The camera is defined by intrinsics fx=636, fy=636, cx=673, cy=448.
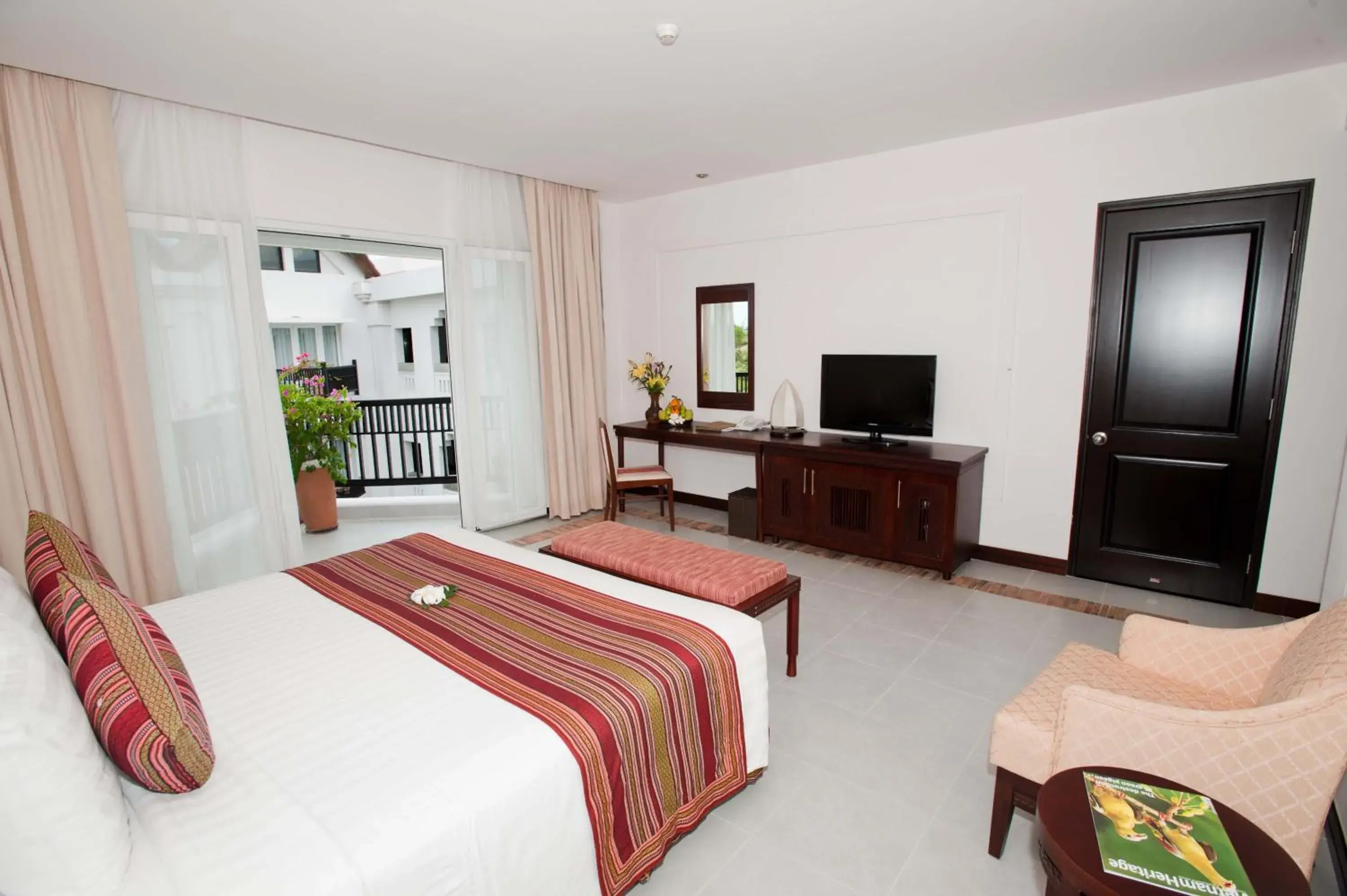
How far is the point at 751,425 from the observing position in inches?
200

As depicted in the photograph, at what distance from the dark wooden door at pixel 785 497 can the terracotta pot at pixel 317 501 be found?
3.57 m

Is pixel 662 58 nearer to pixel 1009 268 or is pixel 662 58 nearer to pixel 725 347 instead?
pixel 1009 268

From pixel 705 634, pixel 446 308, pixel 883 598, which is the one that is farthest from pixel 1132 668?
pixel 446 308

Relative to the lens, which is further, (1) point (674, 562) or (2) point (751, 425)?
(2) point (751, 425)

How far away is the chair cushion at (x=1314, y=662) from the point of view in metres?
1.47

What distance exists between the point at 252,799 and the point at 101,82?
11.7 ft

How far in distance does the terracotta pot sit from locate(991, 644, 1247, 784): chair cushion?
509 cm

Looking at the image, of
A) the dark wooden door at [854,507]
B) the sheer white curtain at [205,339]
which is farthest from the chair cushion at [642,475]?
the sheer white curtain at [205,339]

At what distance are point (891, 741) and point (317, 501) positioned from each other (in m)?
4.71

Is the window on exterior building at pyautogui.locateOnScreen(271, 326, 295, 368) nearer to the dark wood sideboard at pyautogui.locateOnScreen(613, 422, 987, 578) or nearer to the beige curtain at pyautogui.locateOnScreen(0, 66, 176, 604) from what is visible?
the beige curtain at pyautogui.locateOnScreen(0, 66, 176, 604)

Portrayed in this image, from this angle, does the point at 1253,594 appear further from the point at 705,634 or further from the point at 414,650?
the point at 414,650

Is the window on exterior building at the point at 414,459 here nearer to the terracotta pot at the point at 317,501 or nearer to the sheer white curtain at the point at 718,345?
the terracotta pot at the point at 317,501

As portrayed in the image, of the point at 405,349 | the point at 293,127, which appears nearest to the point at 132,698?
the point at 293,127

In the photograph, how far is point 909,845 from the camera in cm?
194
